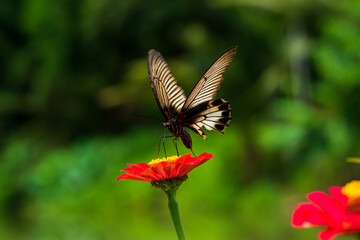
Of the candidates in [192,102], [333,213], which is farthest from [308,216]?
[192,102]

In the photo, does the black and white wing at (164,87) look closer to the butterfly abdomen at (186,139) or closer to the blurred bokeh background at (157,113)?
the butterfly abdomen at (186,139)

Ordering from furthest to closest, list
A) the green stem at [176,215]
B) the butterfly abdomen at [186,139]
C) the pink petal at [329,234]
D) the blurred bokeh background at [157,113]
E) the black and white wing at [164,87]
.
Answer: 1. the blurred bokeh background at [157,113]
2. the black and white wing at [164,87]
3. the butterfly abdomen at [186,139]
4. the green stem at [176,215]
5. the pink petal at [329,234]

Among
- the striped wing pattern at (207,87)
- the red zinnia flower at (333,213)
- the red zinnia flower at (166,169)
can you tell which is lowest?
the red zinnia flower at (333,213)

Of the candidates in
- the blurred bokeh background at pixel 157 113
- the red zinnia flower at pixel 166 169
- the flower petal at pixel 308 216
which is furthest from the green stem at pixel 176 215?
the blurred bokeh background at pixel 157 113

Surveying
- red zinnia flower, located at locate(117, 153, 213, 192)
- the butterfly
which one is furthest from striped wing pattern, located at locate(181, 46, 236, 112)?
red zinnia flower, located at locate(117, 153, 213, 192)

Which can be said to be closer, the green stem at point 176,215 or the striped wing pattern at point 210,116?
the green stem at point 176,215

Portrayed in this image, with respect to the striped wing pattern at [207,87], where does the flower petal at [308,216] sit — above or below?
below

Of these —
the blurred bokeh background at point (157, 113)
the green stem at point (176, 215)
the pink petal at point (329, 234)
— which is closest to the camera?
the pink petal at point (329, 234)

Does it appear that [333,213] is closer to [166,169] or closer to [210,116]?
[166,169]
